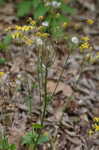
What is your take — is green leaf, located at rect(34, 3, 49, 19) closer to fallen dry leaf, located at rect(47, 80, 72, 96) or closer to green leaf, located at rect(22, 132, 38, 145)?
fallen dry leaf, located at rect(47, 80, 72, 96)

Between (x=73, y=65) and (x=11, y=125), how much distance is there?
2.11m

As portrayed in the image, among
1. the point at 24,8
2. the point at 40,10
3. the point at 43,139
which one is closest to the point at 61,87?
the point at 43,139

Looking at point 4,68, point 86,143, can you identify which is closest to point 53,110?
point 86,143

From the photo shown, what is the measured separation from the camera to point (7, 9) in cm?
633

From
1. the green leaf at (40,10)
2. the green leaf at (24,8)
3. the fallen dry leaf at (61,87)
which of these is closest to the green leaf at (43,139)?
the fallen dry leaf at (61,87)

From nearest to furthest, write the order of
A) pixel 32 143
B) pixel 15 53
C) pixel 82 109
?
pixel 32 143 → pixel 82 109 → pixel 15 53

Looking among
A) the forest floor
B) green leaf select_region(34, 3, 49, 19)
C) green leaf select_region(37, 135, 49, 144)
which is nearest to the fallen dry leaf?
the forest floor

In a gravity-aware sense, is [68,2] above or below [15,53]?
above

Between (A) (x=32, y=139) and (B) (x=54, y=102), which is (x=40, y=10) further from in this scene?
(A) (x=32, y=139)

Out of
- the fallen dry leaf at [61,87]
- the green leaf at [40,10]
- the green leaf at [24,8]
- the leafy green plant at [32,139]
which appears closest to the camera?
the leafy green plant at [32,139]

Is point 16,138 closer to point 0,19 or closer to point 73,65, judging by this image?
point 73,65

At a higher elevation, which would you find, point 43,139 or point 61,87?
point 61,87

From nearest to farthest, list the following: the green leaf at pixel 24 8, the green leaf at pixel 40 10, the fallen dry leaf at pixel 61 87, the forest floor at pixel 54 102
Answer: the forest floor at pixel 54 102 → the fallen dry leaf at pixel 61 87 → the green leaf at pixel 40 10 → the green leaf at pixel 24 8

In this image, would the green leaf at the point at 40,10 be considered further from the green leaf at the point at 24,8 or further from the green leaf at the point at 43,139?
the green leaf at the point at 43,139
